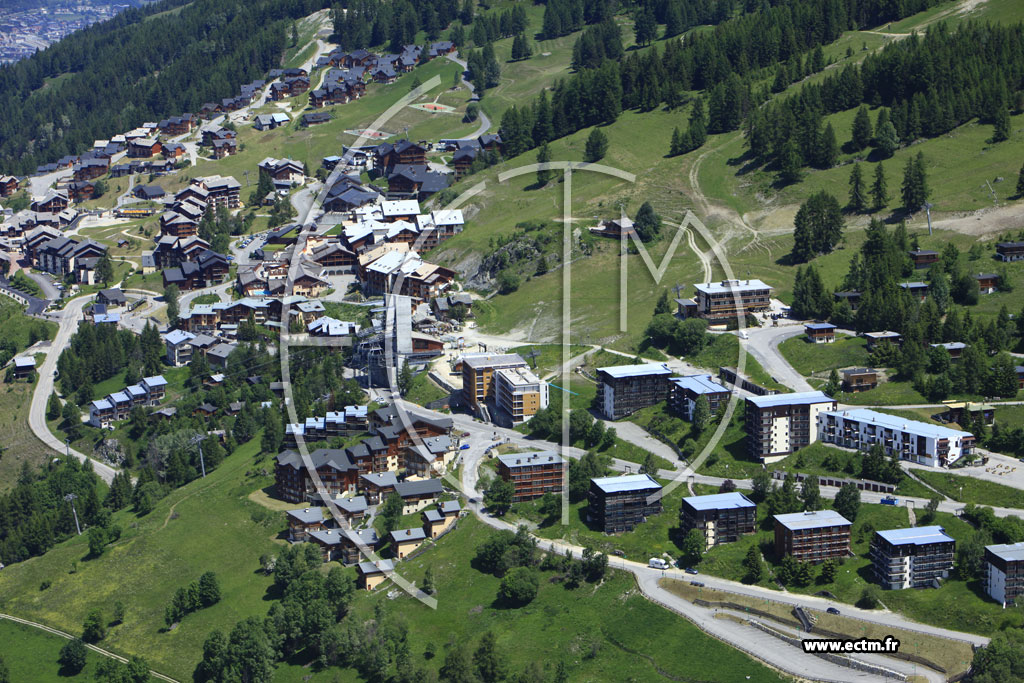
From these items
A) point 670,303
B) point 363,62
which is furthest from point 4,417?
point 363,62

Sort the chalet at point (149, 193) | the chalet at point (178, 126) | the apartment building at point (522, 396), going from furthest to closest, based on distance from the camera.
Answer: the chalet at point (178, 126) → the chalet at point (149, 193) → the apartment building at point (522, 396)

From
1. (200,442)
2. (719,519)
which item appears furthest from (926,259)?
(200,442)

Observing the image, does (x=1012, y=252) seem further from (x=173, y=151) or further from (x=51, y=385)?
(x=173, y=151)

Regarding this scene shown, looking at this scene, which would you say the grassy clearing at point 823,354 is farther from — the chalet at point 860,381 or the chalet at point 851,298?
the chalet at point 851,298

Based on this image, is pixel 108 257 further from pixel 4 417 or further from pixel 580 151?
pixel 580 151

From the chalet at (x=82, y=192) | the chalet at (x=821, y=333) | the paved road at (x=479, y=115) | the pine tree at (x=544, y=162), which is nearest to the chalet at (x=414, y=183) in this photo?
the pine tree at (x=544, y=162)

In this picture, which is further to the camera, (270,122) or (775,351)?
(270,122)
